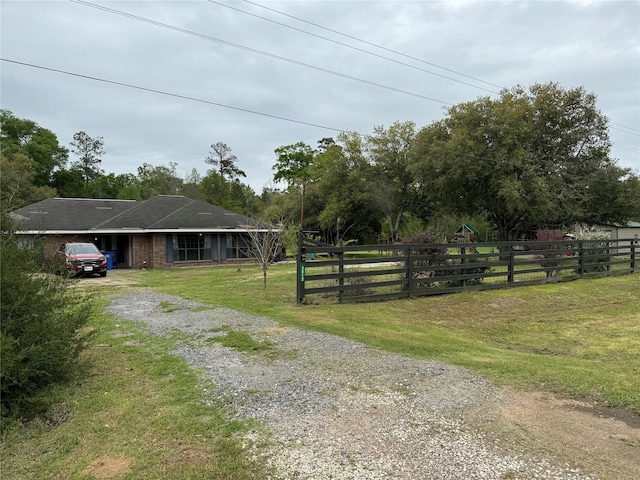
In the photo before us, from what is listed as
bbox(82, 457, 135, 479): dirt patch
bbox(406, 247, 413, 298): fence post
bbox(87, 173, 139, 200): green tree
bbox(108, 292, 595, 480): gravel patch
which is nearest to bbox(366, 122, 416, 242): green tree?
bbox(406, 247, 413, 298): fence post

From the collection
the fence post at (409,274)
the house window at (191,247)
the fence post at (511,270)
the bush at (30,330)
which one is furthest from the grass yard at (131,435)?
the house window at (191,247)

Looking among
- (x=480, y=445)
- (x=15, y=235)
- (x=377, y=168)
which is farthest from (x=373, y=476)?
(x=377, y=168)

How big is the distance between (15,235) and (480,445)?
14.8 feet

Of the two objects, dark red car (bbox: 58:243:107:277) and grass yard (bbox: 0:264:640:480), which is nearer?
grass yard (bbox: 0:264:640:480)

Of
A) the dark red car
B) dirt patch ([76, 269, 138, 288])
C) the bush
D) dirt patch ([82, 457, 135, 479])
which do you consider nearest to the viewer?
dirt patch ([82, 457, 135, 479])

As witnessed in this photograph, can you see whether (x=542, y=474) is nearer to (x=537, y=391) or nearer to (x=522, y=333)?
(x=537, y=391)

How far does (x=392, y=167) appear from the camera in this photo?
34.9 m

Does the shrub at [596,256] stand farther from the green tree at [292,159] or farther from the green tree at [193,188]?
the green tree at [292,159]

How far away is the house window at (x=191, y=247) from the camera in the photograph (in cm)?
2242

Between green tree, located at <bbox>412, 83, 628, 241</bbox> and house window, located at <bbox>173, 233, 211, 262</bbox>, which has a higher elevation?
green tree, located at <bbox>412, 83, 628, 241</bbox>

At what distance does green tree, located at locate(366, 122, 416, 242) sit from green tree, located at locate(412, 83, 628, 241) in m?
6.20

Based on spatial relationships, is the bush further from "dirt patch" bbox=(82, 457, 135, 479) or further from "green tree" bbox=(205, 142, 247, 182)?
"green tree" bbox=(205, 142, 247, 182)

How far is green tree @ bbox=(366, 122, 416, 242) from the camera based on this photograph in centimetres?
3459

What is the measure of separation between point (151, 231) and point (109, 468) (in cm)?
1998
